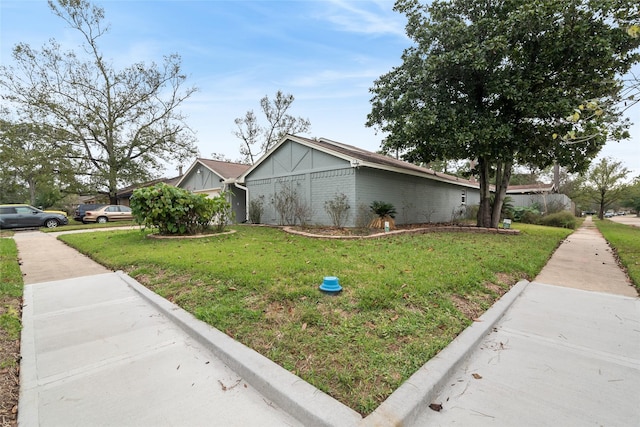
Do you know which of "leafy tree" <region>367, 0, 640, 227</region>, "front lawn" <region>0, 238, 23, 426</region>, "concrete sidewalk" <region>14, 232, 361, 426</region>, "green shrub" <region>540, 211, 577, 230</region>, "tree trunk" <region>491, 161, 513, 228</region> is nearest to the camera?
"concrete sidewalk" <region>14, 232, 361, 426</region>

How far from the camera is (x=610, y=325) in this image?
10.4 feet

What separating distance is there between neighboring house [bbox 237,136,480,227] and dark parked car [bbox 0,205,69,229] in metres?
11.3

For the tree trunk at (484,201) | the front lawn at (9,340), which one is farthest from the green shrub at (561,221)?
the front lawn at (9,340)

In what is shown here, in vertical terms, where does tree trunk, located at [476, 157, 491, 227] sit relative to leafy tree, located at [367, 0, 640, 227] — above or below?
below

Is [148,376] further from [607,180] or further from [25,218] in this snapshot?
[607,180]

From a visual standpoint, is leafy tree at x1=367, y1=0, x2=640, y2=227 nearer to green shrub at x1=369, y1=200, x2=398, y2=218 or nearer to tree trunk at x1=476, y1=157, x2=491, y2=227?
tree trunk at x1=476, y1=157, x2=491, y2=227

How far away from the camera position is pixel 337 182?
36.5 ft

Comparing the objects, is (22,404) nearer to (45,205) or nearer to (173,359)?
(173,359)

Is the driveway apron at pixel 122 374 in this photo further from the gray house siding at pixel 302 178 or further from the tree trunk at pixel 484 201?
the tree trunk at pixel 484 201

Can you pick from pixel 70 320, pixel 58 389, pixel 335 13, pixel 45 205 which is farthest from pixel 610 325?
pixel 45 205

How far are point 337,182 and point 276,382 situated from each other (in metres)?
9.45

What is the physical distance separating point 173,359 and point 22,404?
92 centimetres

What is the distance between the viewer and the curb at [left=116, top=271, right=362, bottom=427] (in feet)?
5.70

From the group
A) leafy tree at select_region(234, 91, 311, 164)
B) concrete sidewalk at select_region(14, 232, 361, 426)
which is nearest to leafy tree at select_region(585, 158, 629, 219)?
leafy tree at select_region(234, 91, 311, 164)
